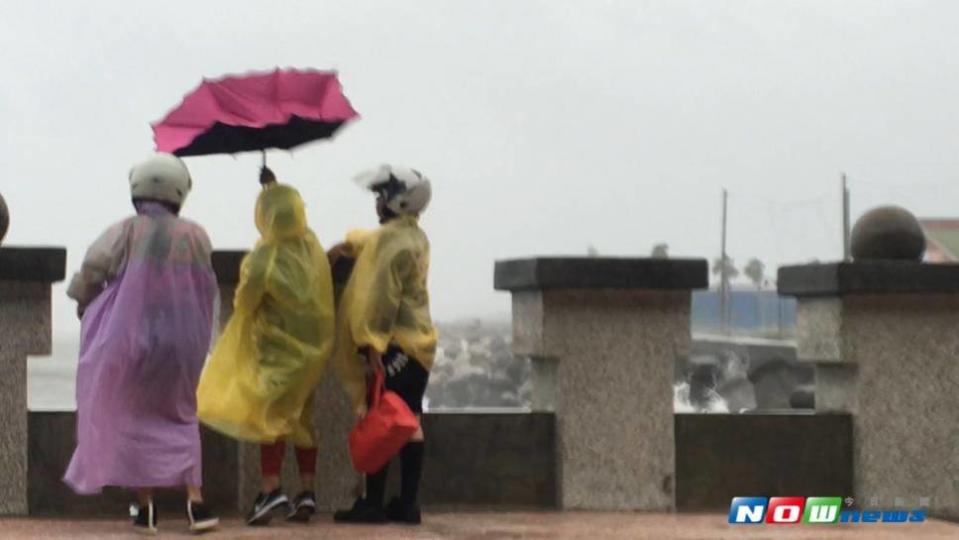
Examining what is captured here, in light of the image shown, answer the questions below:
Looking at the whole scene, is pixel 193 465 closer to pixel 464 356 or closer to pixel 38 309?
pixel 38 309

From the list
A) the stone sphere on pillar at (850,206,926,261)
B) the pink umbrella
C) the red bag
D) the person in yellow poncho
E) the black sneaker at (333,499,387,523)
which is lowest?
the black sneaker at (333,499,387,523)

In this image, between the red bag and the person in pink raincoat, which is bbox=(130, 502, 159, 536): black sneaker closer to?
the person in pink raincoat

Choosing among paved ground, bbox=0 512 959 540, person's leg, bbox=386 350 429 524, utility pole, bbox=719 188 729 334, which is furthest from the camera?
utility pole, bbox=719 188 729 334

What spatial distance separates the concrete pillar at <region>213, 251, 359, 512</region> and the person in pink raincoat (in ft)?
2.15

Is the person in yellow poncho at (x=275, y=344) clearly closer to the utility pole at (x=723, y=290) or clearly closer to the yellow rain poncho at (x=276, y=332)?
the yellow rain poncho at (x=276, y=332)

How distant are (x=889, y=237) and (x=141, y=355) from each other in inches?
158

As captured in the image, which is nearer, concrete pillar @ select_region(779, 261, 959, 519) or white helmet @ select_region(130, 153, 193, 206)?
white helmet @ select_region(130, 153, 193, 206)

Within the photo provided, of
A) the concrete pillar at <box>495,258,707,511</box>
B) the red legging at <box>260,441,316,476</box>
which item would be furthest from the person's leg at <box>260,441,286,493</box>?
A: the concrete pillar at <box>495,258,707,511</box>

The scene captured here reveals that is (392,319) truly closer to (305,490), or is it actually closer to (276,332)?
(276,332)

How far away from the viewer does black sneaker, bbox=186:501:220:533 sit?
8320 mm

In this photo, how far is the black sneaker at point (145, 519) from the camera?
8.31 metres

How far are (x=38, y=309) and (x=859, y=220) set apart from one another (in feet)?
14.1

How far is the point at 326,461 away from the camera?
9.30 metres

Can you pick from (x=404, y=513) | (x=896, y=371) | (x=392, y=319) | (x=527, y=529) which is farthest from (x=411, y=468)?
(x=896, y=371)
